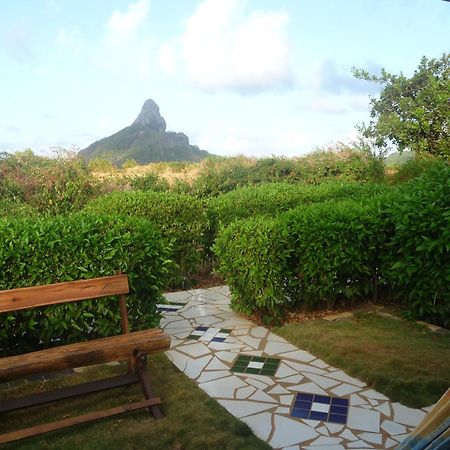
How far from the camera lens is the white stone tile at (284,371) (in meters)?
4.55

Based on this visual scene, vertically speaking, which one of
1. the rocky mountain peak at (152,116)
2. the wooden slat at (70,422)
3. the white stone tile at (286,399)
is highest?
the rocky mountain peak at (152,116)

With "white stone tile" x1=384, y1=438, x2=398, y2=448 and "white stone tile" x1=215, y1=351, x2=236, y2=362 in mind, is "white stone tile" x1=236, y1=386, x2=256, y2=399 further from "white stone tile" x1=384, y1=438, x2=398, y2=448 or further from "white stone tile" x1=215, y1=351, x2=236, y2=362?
"white stone tile" x1=384, y1=438, x2=398, y2=448

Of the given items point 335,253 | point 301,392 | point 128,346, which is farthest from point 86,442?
point 335,253

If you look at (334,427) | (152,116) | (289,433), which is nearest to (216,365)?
(289,433)

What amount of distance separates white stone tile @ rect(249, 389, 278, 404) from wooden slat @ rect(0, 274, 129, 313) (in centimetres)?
145

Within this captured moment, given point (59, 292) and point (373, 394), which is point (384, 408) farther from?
point (59, 292)

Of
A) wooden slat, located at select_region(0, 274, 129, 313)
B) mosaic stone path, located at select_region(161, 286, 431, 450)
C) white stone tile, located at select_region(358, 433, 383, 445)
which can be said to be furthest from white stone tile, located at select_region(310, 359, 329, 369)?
wooden slat, located at select_region(0, 274, 129, 313)

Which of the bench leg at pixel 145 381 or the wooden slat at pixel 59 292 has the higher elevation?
the wooden slat at pixel 59 292

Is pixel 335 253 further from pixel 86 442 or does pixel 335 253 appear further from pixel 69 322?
pixel 86 442

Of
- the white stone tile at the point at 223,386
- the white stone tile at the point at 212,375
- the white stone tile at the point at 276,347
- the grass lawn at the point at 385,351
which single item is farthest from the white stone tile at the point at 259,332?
the white stone tile at the point at 223,386

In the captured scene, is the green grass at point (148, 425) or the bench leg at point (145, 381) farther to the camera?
the bench leg at point (145, 381)

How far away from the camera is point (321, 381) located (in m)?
4.39

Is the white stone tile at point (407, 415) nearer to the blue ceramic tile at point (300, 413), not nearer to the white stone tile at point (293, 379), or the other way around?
the blue ceramic tile at point (300, 413)

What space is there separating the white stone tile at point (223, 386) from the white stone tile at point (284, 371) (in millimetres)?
388
